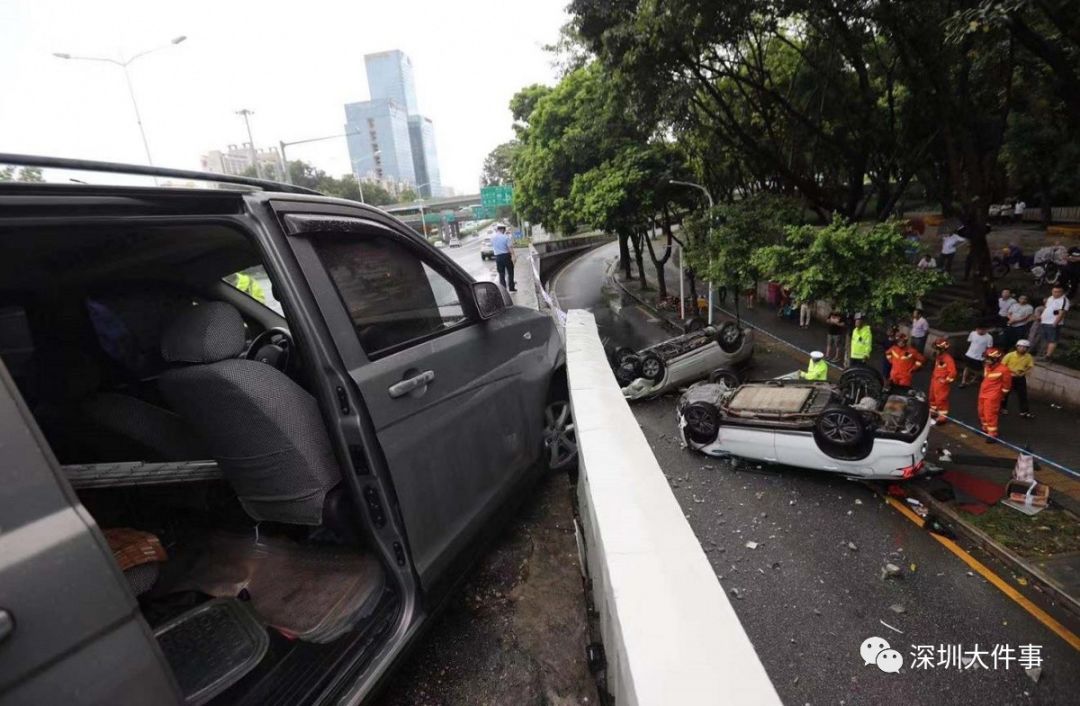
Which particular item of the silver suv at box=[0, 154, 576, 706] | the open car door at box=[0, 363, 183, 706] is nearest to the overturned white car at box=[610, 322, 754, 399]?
the silver suv at box=[0, 154, 576, 706]

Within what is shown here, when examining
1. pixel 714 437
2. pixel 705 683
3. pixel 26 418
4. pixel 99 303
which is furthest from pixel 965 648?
pixel 99 303

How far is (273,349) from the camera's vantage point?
9.68 feet

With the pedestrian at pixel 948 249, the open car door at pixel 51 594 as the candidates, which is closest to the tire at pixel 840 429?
the open car door at pixel 51 594

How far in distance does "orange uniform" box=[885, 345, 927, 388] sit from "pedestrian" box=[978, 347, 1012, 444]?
3.39 feet

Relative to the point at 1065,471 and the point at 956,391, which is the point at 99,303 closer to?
the point at 1065,471

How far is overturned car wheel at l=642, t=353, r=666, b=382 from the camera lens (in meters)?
11.5

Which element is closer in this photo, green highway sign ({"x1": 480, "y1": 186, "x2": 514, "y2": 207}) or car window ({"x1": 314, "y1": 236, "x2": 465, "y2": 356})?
car window ({"x1": 314, "y1": 236, "x2": 465, "y2": 356})

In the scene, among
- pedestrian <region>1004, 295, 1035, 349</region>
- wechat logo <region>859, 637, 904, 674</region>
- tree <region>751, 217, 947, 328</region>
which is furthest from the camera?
pedestrian <region>1004, 295, 1035, 349</region>

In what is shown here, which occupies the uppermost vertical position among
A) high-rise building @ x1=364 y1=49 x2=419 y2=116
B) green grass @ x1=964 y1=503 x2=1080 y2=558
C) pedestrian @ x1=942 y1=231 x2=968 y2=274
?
high-rise building @ x1=364 y1=49 x2=419 y2=116

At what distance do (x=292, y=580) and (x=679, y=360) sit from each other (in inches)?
401

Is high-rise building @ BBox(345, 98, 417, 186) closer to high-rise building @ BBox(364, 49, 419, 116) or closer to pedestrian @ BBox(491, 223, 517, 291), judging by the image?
high-rise building @ BBox(364, 49, 419, 116)

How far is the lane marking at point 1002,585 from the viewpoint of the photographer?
483cm

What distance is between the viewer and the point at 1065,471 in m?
7.27

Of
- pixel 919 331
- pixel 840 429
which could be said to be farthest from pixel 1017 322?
pixel 840 429
